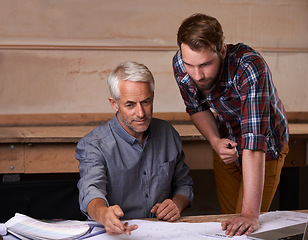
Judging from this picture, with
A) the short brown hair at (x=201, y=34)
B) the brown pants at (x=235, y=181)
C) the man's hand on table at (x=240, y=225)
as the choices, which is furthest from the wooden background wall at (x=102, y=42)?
the man's hand on table at (x=240, y=225)

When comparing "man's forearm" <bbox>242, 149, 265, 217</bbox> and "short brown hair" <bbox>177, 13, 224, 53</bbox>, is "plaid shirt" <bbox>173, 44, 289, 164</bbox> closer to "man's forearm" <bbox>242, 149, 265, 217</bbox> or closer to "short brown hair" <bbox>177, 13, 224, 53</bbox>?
"man's forearm" <bbox>242, 149, 265, 217</bbox>

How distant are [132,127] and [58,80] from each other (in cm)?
175

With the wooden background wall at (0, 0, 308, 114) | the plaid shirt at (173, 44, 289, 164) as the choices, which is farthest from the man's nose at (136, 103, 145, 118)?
the wooden background wall at (0, 0, 308, 114)

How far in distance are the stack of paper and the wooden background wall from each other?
2062 millimetres

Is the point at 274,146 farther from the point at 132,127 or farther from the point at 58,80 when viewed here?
the point at 58,80

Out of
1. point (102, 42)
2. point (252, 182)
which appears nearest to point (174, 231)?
point (252, 182)

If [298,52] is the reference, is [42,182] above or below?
below

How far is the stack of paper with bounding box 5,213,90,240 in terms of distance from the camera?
4.46 ft

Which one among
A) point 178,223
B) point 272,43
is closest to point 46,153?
point 178,223

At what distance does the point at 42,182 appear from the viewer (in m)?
2.43

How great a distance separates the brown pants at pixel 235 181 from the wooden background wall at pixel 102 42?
148 centimetres

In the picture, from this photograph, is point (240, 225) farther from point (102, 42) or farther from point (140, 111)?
point (102, 42)

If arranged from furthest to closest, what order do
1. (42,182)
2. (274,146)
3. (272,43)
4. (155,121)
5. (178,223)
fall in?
(272,43)
(42,182)
(155,121)
(274,146)
(178,223)

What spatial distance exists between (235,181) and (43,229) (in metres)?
1.05
